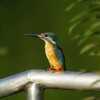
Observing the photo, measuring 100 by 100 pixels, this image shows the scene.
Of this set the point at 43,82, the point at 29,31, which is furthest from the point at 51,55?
the point at 29,31

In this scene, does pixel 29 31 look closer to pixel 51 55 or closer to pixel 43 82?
pixel 51 55

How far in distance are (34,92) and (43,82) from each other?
0.04 metres

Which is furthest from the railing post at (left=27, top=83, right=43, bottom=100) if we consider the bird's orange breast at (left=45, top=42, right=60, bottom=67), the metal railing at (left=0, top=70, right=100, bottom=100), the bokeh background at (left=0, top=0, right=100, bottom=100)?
the bokeh background at (left=0, top=0, right=100, bottom=100)

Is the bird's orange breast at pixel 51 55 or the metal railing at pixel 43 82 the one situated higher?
the bird's orange breast at pixel 51 55

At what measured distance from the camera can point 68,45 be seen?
5.09 meters

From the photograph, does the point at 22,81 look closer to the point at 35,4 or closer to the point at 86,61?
the point at 86,61

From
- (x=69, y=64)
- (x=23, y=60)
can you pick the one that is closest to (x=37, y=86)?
(x=69, y=64)

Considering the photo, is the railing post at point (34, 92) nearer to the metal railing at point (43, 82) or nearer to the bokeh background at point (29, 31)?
the metal railing at point (43, 82)

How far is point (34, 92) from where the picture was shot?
202 centimetres

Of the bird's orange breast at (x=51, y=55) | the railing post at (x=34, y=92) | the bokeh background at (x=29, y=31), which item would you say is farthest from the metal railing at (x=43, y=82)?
the bokeh background at (x=29, y=31)

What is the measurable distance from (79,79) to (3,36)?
3757mm

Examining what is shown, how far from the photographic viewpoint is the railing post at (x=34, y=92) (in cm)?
202

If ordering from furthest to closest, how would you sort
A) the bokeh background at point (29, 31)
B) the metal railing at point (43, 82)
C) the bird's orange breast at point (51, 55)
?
the bokeh background at point (29, 31)
the bird's orange breast at point (51, 55)
the metal railing at point (43, 82)

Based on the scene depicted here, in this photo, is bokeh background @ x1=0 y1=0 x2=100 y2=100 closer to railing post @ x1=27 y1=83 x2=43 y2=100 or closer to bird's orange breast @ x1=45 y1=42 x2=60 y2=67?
bird's orange breast @ x1=45 y1=42 x2=60 y2=67
